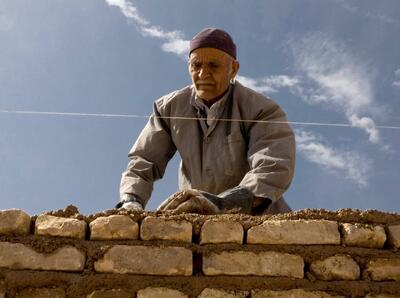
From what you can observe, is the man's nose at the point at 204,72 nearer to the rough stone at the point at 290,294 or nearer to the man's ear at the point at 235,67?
the man's ear at the point at 235,67

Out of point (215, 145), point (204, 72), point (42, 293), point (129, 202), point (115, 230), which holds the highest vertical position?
point (204, 72)

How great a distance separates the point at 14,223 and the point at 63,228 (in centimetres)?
23

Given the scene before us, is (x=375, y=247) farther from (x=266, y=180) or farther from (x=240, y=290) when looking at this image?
(x=266, y=180)

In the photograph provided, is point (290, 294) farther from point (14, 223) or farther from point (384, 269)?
point (14, 223)

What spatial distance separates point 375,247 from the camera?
2.89 meters

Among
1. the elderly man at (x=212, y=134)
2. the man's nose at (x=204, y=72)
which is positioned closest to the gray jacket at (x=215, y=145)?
the elderly man at (x=212, y=134)

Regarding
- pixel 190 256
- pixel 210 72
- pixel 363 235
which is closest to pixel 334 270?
pixel 363 235

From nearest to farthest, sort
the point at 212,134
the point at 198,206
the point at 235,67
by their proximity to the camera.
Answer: the point at 198,206 < the point at 212,134 < the point at 235,67

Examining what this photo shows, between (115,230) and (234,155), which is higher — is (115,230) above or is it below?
below

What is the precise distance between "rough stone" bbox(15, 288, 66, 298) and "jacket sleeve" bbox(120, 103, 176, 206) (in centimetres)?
142

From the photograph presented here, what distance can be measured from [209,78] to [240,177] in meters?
0.66

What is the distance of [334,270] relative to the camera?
2768 millimetres

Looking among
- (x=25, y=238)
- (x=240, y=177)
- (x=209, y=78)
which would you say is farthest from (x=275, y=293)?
(x=209, y=78)

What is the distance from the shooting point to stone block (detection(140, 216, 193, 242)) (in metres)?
2.78
